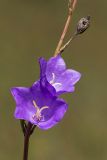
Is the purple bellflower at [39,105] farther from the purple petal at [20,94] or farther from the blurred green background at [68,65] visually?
the blurred green background at [68,65]

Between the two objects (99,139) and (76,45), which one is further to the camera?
(76,45)

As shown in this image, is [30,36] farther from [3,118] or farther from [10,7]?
[3,118]

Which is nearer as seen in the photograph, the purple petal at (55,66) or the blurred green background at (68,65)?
the purple petal at (55,66)

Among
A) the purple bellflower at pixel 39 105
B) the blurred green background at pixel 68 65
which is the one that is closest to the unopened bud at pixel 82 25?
the purple bellflower at pixel 39 105

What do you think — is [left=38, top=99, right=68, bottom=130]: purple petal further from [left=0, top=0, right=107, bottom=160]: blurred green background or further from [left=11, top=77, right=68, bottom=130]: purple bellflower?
[left=0, top=0, right=107, bottom=160]: blurred green background

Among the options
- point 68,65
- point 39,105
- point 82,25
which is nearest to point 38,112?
point 39,105

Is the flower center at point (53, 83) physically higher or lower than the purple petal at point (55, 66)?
lower

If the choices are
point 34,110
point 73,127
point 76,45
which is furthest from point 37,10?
point 34,110
